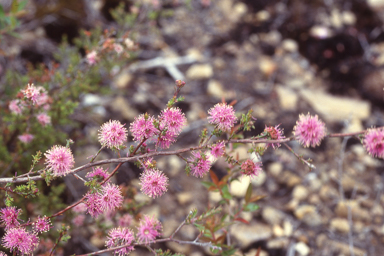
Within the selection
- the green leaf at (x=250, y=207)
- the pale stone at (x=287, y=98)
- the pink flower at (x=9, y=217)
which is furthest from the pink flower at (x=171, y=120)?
the pale stone at (x=287, y=98)

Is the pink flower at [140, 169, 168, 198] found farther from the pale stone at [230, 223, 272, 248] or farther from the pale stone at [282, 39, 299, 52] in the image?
the pale stone at [282, 39, 299, 52]

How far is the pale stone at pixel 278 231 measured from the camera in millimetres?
2670

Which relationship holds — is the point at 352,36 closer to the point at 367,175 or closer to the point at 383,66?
the point at 383,66

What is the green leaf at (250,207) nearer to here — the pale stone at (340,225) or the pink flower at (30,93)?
the pale stone at (340,225)

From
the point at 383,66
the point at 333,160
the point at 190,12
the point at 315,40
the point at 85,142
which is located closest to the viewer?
the point at 85,142

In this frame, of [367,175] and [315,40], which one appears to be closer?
[367,175]

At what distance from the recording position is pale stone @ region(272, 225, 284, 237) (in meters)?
2.67

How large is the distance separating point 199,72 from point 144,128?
2308 millimetres

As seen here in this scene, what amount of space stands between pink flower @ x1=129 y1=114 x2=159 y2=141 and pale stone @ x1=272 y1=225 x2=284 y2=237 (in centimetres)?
176

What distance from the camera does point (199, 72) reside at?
11.8 ft

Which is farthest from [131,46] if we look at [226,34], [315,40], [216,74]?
[315,40]

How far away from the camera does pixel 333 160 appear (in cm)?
308

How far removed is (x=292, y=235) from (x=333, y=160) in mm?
920

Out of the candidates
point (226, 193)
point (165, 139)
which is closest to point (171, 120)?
point (165, 139)
